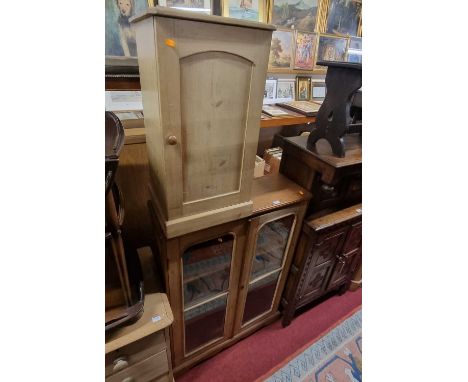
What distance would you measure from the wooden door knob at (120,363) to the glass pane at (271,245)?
0.71 meters

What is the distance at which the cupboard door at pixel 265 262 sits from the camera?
1.28 meters

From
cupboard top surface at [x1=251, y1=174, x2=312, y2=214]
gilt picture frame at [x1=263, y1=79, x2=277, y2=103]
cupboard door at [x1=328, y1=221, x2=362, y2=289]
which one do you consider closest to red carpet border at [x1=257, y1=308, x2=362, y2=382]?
cupboard door at [x1=328, y1=221, x2=362, y2=289]

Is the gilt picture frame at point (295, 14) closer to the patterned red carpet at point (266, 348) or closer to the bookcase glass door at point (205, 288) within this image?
the bookcase glass door at point (205, 288)

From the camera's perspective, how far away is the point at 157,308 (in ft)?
3.50

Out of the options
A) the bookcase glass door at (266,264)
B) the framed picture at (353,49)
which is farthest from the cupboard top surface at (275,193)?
the framed picture at (353,49)

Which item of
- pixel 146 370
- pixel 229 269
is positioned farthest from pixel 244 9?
pixel 146 370

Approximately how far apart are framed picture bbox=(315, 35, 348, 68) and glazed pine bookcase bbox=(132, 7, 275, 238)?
→ 1528 millimetres

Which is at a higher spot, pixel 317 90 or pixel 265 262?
pixel 317 90

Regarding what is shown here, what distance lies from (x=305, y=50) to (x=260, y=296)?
5.88 feet

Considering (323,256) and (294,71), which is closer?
(323,256)

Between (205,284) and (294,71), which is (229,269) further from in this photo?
(294,71)

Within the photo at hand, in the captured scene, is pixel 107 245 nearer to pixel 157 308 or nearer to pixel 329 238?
pixel 157 308

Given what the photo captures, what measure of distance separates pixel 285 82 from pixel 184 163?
145 centimetres

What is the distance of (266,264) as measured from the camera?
151cm
